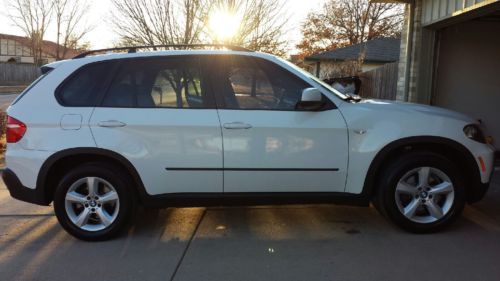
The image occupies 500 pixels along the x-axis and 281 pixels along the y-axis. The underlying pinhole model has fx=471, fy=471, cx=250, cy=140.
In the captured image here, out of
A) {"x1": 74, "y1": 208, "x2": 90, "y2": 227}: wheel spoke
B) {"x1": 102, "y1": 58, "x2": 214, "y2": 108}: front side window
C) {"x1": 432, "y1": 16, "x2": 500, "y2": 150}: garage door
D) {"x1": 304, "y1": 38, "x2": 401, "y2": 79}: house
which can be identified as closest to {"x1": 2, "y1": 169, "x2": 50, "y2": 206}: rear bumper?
{"x1": 74, "y1": 208, "x2": 90, "y2": 227}: wheel spoke

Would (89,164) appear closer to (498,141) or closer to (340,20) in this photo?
(498,141)

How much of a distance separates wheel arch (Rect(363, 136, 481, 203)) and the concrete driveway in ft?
1.66

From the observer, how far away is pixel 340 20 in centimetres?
4403

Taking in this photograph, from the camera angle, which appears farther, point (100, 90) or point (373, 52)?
point (373, 52)

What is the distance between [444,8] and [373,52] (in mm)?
21189

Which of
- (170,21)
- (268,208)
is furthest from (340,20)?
(268,208)

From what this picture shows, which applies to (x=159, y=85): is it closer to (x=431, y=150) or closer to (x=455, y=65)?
(x=431, y=150)

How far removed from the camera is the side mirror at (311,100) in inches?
170

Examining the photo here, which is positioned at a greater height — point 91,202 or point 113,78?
point 113,78

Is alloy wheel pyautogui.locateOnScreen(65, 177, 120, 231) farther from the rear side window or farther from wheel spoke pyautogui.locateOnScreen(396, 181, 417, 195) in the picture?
wheel spoke pyautogui.locateOnScreen(396, 181, 417, 195)

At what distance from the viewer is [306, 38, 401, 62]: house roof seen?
27.4 m

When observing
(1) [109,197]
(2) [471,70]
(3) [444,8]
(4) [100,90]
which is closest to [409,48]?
(2) [471,70]

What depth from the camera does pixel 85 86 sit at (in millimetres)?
4562

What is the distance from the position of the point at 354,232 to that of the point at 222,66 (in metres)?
2.14
